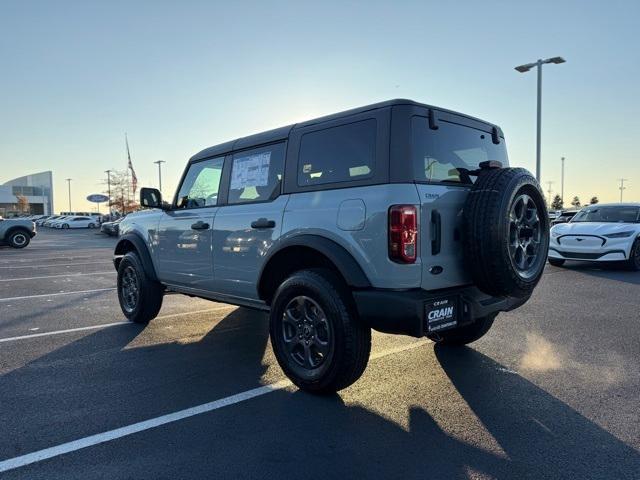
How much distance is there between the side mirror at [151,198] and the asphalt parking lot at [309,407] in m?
1.44

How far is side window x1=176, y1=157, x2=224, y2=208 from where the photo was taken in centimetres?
483

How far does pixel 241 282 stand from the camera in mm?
4273

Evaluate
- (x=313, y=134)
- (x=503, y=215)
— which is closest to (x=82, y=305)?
(x=313, y=134)

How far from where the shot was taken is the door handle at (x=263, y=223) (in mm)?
3889

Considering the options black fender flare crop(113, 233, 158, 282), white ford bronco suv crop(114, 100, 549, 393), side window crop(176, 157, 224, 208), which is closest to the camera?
white ford bronco suv crop(114, 100, 549, 393)

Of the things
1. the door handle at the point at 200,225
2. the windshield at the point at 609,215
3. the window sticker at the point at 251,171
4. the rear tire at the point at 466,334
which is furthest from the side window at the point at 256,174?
the windshield at the point at 609,215

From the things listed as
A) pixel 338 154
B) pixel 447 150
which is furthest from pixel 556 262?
pixel 338 154

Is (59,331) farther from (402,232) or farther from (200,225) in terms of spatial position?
(402,232)

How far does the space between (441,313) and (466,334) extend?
1.59m

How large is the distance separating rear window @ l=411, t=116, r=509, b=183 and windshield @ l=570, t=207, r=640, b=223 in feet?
28.9

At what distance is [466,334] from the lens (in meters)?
4.57

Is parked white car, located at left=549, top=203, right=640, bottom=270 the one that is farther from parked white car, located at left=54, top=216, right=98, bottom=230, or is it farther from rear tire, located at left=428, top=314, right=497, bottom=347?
parked white car, located at left=54, top=216, right=98, bottom=230

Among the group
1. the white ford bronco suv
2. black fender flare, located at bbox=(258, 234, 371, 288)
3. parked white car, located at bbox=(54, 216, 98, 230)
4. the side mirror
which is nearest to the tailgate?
the white ford bronco suv

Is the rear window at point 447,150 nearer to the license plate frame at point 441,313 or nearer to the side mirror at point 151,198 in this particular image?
the license plate frame at point 441,313
